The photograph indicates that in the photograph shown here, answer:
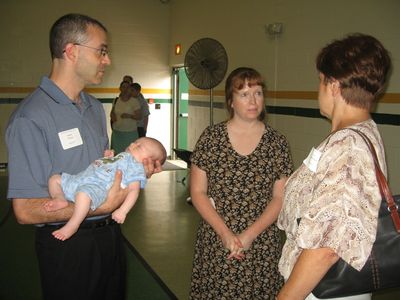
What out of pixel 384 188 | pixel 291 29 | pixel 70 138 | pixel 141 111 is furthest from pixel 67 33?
pixel 141 111

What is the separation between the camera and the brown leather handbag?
1285mm

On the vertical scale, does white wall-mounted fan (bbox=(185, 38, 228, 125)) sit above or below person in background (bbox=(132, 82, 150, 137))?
above

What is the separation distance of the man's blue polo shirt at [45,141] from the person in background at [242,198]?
0.64 metres

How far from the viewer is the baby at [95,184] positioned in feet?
5.12

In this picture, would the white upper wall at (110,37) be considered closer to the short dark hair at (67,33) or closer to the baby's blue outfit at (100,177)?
the short dark hair at (67,33)

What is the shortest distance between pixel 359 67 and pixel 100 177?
107 cm

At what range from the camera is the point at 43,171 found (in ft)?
5.24

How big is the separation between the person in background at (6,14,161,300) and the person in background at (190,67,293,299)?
1.29ft

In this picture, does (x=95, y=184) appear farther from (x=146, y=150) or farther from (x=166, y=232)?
(x=166, y=232)

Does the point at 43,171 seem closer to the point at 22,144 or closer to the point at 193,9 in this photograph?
the point at 22,144

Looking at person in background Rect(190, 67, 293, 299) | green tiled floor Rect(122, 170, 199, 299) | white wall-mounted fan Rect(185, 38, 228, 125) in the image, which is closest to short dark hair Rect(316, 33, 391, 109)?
person in background Rect(190, 67, 293, 299)

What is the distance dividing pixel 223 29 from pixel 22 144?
650cm

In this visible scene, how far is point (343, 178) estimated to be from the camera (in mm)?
1242

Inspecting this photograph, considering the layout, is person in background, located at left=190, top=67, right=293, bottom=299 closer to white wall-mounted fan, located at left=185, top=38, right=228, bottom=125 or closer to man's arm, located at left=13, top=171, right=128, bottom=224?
man's arm, located at left=13, top=171, right=128, bottom=224
